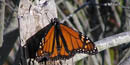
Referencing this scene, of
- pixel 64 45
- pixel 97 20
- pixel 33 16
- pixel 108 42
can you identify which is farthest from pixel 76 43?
pixel 97 20

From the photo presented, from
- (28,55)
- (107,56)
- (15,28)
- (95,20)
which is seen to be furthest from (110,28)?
(28,55)

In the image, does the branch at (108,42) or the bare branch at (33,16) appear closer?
the bare branch at (33,16)

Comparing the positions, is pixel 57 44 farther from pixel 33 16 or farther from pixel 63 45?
pixel 33 16

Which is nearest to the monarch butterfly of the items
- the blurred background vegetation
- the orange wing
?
the orange wing

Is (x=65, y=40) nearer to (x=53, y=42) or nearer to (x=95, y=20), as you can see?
(x=53, y=42)

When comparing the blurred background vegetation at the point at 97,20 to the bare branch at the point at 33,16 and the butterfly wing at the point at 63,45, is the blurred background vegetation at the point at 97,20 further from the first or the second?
the bare branch at the point at 33,16

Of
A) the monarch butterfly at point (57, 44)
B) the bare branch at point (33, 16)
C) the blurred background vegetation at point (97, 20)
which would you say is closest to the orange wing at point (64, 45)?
the monarch butterfly at point (57, 44)

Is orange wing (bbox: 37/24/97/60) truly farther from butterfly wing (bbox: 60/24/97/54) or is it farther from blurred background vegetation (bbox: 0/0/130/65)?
blurred background vegetation (bbox: 0/0/130/65)

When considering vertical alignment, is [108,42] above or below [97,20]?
above
